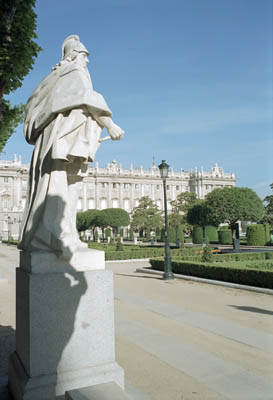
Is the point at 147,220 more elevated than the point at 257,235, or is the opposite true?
the point at 147,220

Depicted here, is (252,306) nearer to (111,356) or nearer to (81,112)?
(111,356)

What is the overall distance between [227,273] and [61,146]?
762cm

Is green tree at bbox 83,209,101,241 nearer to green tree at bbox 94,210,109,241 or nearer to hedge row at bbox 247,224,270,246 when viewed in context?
green tree at bbox 94,210,109,241

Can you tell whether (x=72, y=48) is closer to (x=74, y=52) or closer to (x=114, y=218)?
(x=74, y=52)

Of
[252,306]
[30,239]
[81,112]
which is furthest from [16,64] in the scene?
[252,306]

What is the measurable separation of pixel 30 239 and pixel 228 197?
86.2 feet

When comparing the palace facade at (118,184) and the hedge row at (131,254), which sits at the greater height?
the palace facade at (118,184)

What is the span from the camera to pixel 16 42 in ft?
22.3

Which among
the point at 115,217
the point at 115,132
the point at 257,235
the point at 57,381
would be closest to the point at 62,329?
the point at 57,381

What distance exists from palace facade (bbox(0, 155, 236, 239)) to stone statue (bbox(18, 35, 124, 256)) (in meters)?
62.1

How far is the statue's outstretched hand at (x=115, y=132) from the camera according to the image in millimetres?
2986

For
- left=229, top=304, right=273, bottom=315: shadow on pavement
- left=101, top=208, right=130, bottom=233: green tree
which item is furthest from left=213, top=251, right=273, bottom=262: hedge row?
left=101, top=208, right=130, bottom=233: green tree

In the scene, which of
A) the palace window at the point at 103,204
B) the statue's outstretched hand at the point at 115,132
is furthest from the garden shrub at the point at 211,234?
the palace window at the point at 103,204

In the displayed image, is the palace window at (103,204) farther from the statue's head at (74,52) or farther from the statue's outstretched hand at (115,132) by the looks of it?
the statue's outstretched hand at (115,132)
